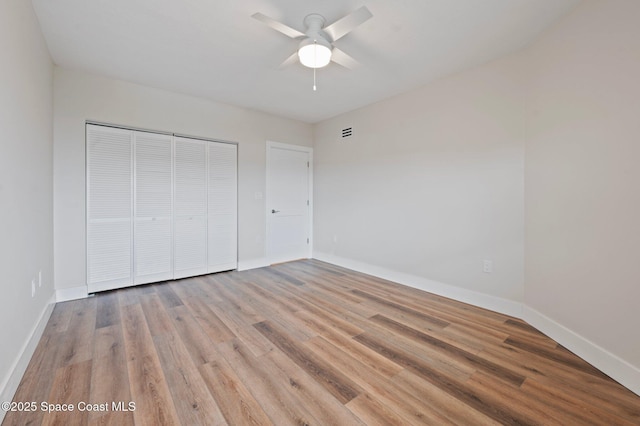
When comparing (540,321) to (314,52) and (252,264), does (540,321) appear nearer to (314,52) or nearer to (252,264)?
(314,52)

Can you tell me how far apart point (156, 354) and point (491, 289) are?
3.19m

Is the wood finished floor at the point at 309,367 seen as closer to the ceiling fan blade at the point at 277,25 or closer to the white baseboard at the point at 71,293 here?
the white baseboard at the point at 71,293

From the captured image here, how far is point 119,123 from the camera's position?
330 cm

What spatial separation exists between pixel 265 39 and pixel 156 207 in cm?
262

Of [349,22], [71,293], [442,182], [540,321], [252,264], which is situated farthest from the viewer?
[252,264]

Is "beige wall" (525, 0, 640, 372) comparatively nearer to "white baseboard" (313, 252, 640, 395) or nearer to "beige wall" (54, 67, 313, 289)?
"white baseboard" (313, 252, 640, 395)

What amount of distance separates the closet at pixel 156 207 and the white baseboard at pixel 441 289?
6.85 ft

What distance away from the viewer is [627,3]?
5.57 ft

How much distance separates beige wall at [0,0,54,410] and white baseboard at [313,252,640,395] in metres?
3.62

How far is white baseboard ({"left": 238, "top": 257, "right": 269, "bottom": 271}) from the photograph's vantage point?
4.39 metres

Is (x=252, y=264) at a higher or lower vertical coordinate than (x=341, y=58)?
lower

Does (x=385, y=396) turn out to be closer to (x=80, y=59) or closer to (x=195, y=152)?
(x=195, y=152)

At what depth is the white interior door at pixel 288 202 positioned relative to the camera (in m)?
4.78

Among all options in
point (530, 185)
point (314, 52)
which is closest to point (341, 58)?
point (314, 52)
